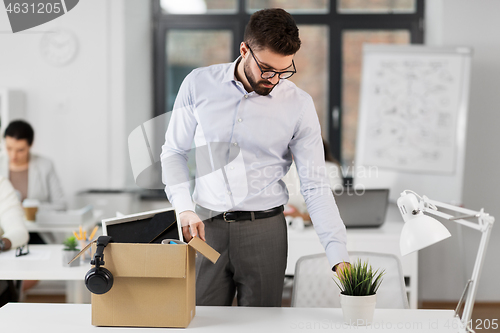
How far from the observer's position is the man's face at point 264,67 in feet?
4.75

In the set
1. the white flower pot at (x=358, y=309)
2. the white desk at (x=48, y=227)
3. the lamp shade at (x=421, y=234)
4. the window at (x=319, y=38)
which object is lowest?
the white desk at (x=48, y=227)

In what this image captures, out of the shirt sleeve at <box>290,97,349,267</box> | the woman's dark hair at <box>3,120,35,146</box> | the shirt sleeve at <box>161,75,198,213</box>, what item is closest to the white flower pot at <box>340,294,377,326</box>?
the shirt sleeve at <box>290,97,349,267</box>

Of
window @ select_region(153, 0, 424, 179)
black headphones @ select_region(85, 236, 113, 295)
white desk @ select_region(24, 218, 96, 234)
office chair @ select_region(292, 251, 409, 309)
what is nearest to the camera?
black headphones @ select_region(85, 236, 113, 295)

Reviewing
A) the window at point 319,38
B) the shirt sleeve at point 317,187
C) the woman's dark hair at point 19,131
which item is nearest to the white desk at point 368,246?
the shirt sleeve at point 317,187

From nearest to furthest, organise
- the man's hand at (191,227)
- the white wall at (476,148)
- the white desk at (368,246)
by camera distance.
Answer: the man's hand at (191,227)
the white desk at (368,246)
the white wall at (476,148)

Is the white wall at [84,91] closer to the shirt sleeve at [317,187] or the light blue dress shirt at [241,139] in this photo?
the light blue dress shirt at [241,139]

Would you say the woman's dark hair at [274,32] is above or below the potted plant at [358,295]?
above

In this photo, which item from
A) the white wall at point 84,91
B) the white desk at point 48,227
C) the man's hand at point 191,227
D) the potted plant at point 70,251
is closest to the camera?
the man's hand at point 191,227

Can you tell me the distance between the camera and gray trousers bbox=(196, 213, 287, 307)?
1.62 meters

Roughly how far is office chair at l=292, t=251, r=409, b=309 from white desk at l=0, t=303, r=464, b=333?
11.5 inches

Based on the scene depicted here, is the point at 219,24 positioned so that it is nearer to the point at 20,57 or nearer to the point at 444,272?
the point at 20,57

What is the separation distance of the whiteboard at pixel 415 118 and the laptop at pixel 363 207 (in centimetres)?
83

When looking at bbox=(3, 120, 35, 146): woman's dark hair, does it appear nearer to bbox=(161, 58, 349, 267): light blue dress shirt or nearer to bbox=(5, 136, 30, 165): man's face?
bbox=(5, 136, 30, 165): man's face

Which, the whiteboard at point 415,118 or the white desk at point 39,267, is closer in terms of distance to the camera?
the white desk at point 39,267
